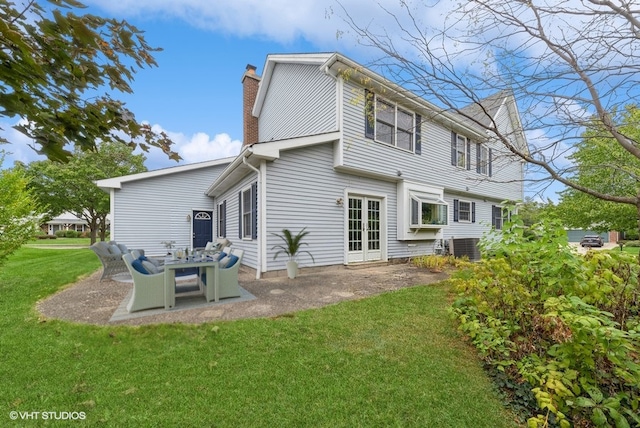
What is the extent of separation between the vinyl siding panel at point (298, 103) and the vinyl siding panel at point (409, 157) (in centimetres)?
56

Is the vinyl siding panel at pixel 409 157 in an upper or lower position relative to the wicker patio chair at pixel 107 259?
upper

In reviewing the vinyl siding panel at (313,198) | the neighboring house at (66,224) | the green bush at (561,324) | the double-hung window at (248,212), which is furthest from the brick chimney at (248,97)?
the neighboring house at (66,224)

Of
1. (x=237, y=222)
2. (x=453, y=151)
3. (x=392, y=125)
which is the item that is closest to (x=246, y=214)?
(x=237, y=222)

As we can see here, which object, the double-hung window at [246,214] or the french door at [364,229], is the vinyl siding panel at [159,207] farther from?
the french door at [364,229]

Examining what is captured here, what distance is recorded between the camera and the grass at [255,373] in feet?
7.52

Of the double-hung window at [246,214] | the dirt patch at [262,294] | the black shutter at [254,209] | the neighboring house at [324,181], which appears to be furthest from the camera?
the double-hung window at [246,214]

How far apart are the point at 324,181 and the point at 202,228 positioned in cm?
849

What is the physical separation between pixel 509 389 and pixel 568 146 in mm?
2821

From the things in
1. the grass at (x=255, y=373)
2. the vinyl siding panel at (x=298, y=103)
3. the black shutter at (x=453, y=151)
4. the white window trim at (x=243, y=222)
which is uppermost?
the vinyl siding panel at (x=298, y=103)

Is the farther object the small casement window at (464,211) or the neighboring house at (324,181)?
the small casement window at (464,211)

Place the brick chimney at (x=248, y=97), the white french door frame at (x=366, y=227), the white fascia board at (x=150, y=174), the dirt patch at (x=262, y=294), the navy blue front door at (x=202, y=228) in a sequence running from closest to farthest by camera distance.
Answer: the dirt patch at (x=262, y=294) → the white french door frame at (x=366, y=227) → the white fascia board at (x=150, y=174) → the navy blue front door at (x=202, y=228) → the brick chimney at (x=248, y=97)

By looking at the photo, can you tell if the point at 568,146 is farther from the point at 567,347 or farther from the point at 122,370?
the point at 122,370

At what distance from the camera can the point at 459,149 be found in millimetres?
12703

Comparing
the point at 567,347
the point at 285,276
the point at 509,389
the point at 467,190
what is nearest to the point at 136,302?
the point at 285,276
